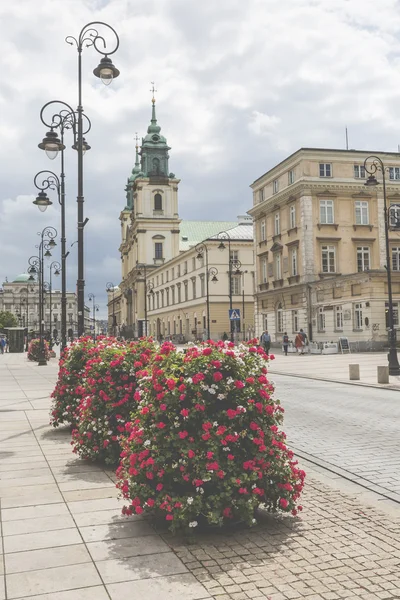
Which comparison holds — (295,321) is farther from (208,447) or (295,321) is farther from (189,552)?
(189,552)

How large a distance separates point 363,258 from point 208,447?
4655 centimetres

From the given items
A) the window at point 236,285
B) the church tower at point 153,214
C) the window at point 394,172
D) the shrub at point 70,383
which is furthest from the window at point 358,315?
the church tower at point 153,214

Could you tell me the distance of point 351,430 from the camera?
35.5ft

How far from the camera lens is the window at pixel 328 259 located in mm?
48562

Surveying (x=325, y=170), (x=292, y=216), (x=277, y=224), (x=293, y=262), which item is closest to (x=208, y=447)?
(x=293, y=262)

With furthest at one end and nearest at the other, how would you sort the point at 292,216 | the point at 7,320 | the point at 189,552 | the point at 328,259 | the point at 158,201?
the point at 7,320 → the point at 158,201 → the point at 292,216 → the point at 328,259 → the point at 189,552

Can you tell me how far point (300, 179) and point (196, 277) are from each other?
28522 millimetres

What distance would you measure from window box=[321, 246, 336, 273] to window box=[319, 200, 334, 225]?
2173 mm

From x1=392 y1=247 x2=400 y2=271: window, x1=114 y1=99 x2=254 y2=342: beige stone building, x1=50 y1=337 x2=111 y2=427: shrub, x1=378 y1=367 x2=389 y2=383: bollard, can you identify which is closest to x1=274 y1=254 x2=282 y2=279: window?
x1=392 y1=247 x2=400 y2=271: window

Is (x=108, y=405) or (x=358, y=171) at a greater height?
(x=358, y=171)

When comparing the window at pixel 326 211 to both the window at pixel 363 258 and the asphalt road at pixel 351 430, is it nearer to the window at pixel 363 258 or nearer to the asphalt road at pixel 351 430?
the window at pixel 363 258

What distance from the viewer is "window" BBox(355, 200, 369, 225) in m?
49.5

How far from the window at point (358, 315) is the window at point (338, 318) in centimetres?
189

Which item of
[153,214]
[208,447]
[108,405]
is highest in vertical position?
[153,214]
